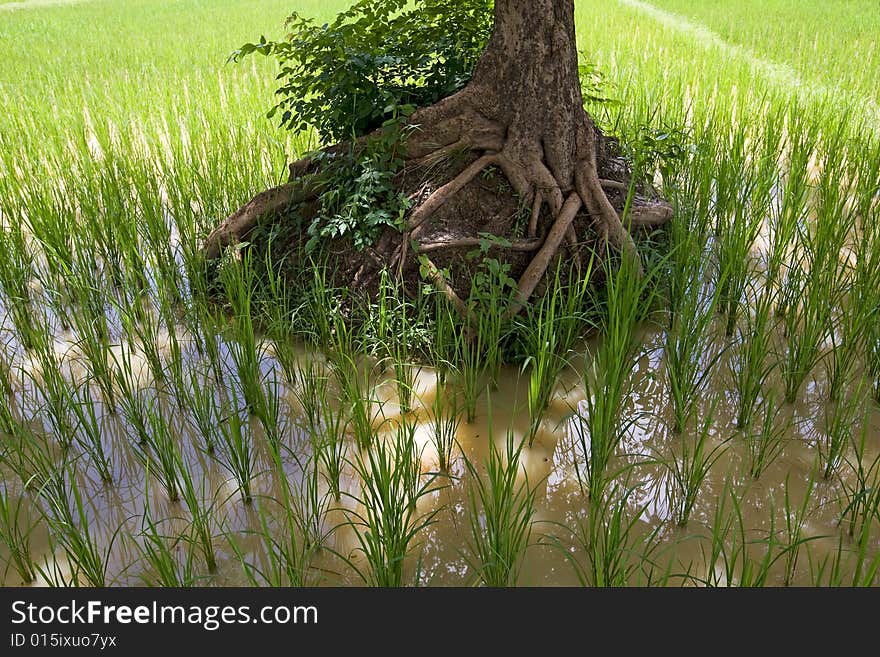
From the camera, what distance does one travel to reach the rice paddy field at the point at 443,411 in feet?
5.82

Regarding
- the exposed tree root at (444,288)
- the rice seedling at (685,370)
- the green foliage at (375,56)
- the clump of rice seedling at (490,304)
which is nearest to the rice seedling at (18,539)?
the clump of rice seedling at (490,304)

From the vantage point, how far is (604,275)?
2871 millimetres

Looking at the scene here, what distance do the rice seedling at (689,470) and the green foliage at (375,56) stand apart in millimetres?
1733

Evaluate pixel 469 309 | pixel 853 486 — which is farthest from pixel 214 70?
pixel 853 486

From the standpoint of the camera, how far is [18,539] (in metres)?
1.87

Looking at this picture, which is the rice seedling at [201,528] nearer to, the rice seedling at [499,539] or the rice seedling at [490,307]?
the rice seedling at [499,539]

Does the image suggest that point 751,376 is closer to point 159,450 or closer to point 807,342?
point 807,342

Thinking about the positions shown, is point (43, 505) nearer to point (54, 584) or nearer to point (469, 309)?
point (54, 584)

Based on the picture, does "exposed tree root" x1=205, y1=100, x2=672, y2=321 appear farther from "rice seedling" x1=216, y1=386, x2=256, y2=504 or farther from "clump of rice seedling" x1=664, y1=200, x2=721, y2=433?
"rice seedling" x1=216, y1=386, x2=256, y2=504

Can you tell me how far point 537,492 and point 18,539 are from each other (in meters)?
1.39

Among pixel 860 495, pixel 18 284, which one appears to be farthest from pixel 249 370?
pixel 860 495

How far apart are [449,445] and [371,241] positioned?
104cm

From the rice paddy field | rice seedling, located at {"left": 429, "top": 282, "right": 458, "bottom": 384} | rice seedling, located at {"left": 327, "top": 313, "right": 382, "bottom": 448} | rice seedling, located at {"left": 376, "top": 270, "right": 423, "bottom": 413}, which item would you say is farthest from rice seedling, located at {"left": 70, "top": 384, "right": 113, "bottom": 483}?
rice seedling, located at {"left": 429, "top": 282, "right": 458, "bottom": 384}

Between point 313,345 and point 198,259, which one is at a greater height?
point 198,259
